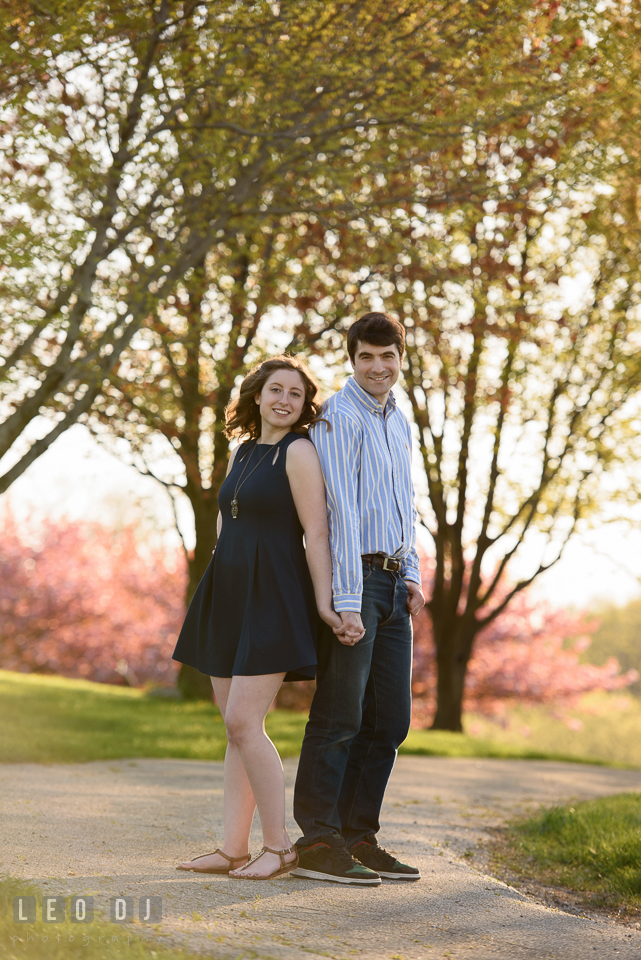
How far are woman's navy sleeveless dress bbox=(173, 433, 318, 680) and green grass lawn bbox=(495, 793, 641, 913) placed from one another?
5.69 ft

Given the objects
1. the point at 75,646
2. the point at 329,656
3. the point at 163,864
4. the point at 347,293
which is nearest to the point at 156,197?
the point at 347,293

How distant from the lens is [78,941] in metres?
2.37

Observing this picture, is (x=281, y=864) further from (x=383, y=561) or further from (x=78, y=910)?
(x=383, y=561)

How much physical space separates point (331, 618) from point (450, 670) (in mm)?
10098

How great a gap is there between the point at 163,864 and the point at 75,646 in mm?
24753

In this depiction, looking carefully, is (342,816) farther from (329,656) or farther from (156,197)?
(156,197)

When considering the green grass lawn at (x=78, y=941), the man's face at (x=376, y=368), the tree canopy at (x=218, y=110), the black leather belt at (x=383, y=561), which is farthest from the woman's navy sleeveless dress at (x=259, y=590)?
the tree canopy at (x=218, y=110)

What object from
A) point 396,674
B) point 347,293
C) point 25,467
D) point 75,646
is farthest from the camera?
point 75,646

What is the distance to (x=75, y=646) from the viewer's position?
26938mm

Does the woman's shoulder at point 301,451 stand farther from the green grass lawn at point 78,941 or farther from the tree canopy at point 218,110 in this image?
the tree canopy at point 218,110

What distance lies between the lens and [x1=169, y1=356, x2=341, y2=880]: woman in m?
3.36

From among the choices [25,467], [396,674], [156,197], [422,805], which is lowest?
[422,805]

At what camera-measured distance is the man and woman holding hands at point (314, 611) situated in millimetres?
Result: 3385

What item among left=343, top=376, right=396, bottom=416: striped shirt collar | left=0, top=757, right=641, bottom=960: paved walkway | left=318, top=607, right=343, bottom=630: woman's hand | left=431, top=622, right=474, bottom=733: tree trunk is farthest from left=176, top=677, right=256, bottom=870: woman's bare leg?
left=431, top=622, right=474, bottom=733: tree trunk
